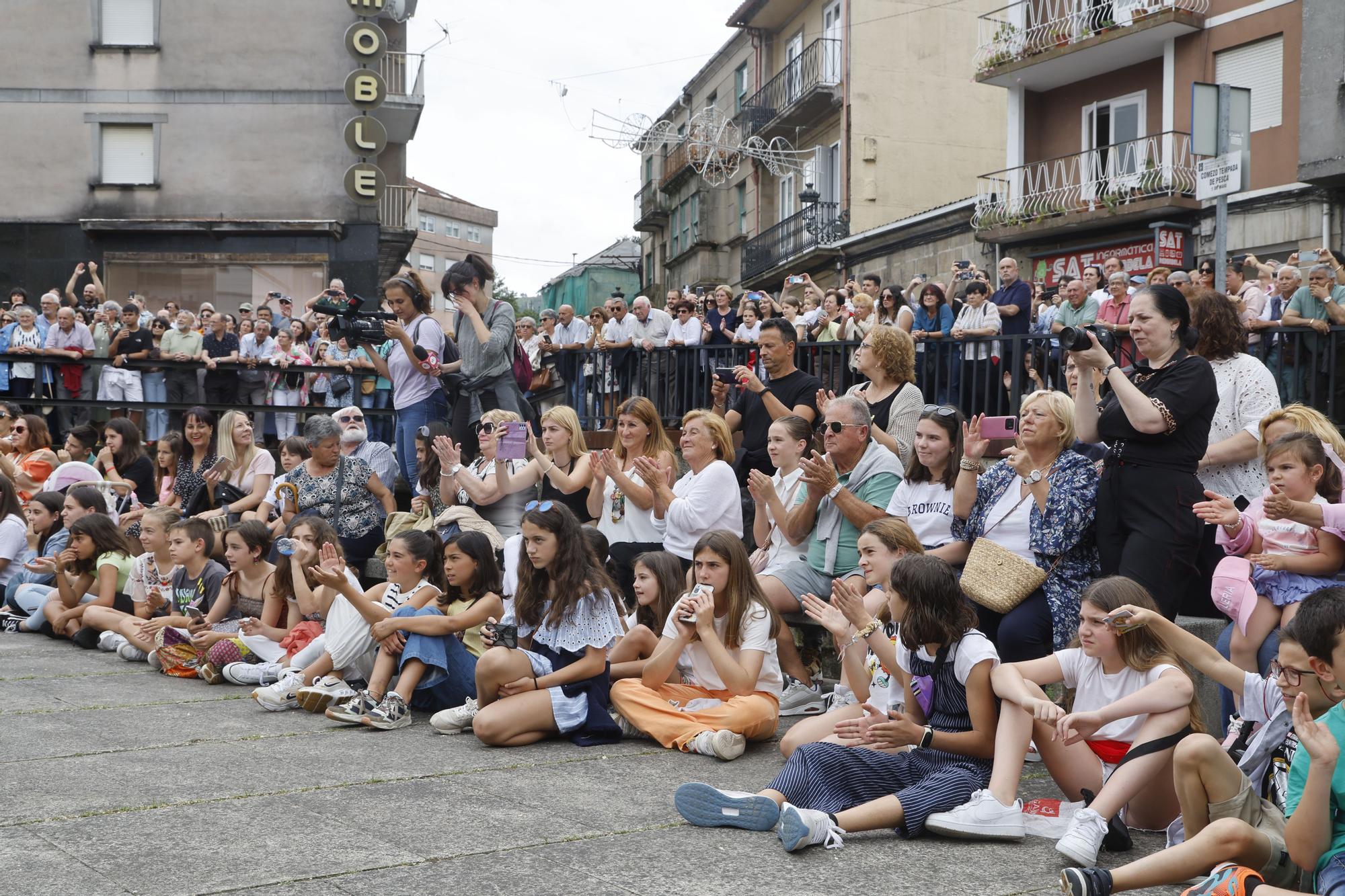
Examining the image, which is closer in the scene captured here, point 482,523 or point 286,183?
point 482,523

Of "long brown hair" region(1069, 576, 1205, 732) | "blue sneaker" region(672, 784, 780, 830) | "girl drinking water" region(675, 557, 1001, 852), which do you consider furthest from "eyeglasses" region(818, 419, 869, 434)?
"blue sneaker" region(672, 784, 780, 830)

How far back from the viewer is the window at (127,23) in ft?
79.0

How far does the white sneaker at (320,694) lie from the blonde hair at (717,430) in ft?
8.24

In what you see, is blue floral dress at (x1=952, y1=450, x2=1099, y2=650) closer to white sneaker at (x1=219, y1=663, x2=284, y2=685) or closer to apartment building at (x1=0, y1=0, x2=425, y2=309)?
white sneaker at (x1=219, y1=663, x2=284, y2=685)

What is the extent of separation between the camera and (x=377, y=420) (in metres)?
13.7

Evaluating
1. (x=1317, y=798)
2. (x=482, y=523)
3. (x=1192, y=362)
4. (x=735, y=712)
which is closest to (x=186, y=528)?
(x=482, y=523)

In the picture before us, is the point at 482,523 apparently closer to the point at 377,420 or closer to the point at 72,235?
the point at 377,420

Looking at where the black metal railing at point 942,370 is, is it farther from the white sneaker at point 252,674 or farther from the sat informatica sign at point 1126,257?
the sat informatica sign at point 1126,257

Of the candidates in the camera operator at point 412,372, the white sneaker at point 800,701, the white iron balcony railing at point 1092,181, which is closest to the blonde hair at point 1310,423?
the white sneaker at point 800,701

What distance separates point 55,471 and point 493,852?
8826mm

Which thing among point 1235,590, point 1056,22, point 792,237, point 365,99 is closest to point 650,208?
point 792,237

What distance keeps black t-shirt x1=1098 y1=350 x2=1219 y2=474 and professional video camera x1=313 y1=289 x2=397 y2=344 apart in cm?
646

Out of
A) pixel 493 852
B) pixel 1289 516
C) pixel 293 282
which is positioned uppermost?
pixel 293 282

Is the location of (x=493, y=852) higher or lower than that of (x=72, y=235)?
lower
